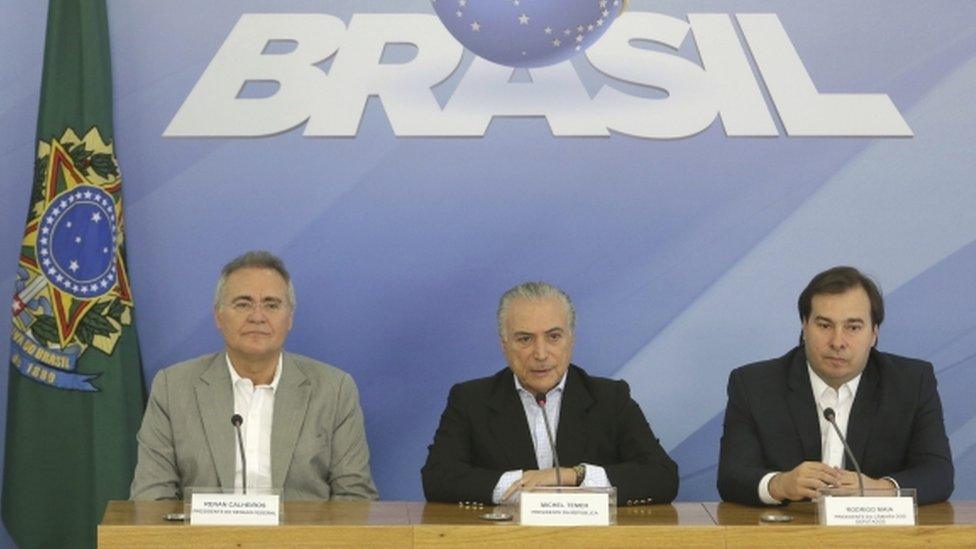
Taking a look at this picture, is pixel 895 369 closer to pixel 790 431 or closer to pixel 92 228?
pixel 790 431

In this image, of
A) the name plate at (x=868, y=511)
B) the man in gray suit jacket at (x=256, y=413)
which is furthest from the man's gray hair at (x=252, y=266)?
the name plate at (x=868, y=511)

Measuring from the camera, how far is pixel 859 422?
4.49 m

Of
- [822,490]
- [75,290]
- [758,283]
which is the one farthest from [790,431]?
[75,290]

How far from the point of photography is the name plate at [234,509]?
144 inches

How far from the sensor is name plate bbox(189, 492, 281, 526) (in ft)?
12.0

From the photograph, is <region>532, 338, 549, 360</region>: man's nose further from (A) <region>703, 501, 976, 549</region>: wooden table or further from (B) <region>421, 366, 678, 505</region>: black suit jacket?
(A) <region>703, 501, 976, 549</region>: wooden table

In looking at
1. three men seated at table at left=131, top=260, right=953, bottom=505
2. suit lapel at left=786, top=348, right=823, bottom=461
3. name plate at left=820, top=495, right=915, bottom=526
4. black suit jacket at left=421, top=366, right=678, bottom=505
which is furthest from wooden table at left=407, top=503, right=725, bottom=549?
suit lapel at left=786, top=348, right=823, bottom=461

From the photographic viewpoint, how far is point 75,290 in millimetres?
5184

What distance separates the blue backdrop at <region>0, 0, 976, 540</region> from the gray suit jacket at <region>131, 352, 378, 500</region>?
2.66 ft

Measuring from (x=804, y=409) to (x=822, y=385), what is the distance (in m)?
0.11

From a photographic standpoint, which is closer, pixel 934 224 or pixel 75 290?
pixel 75 290

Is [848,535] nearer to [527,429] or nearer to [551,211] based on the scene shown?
[527,429]

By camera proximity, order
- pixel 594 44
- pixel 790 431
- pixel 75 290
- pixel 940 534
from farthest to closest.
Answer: pixel 594 44
pixel 75 290
pixel 790 431
pixel 940 534

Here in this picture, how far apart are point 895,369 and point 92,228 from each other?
104 inches
